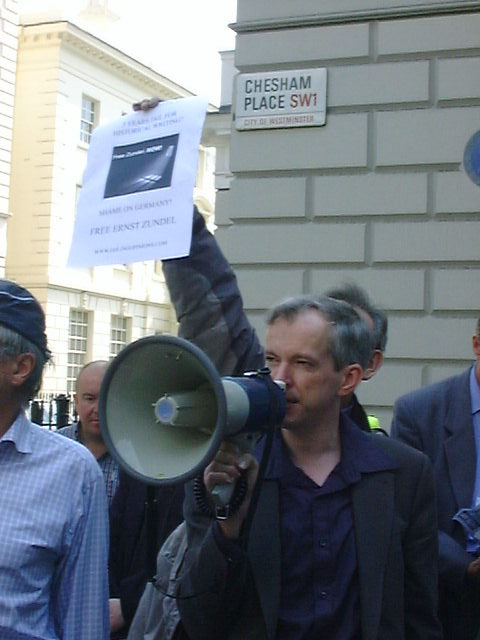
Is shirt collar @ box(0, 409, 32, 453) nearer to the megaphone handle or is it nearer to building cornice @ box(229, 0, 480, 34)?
the megaphone handle

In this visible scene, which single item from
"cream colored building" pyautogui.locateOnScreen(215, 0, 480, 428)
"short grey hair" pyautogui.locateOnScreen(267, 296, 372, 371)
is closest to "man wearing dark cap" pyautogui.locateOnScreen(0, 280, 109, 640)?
"short grey hair" pyautogui.locateOnScreen(267, 296, 372, 371)

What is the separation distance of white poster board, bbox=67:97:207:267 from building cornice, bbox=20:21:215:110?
28.4 m

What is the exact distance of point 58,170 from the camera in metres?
30.2

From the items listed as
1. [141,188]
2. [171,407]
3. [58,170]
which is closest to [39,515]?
[171,407]

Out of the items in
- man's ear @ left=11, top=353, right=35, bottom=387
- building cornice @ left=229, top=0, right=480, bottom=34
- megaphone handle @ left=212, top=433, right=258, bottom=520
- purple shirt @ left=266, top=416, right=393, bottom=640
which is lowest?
purple shirt @ left=266, top=416, right=393, bottom=640

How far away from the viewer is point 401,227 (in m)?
7.39

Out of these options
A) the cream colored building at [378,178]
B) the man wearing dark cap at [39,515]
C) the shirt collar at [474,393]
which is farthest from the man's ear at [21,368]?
the cream colored building at [378,178]

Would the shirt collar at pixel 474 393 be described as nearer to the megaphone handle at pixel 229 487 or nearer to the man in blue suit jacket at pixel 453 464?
the man in blue suit jacket at pixel 453 464

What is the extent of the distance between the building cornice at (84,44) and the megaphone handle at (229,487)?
29.6m

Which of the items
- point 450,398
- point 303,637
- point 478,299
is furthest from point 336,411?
point 478,299

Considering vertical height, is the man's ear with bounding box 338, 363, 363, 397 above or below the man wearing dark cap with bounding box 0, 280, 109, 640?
above

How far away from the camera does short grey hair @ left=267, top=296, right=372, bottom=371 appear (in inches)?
102

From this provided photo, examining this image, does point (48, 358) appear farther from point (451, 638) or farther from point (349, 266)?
point (349, 266)

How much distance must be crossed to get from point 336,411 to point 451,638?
109 cm
